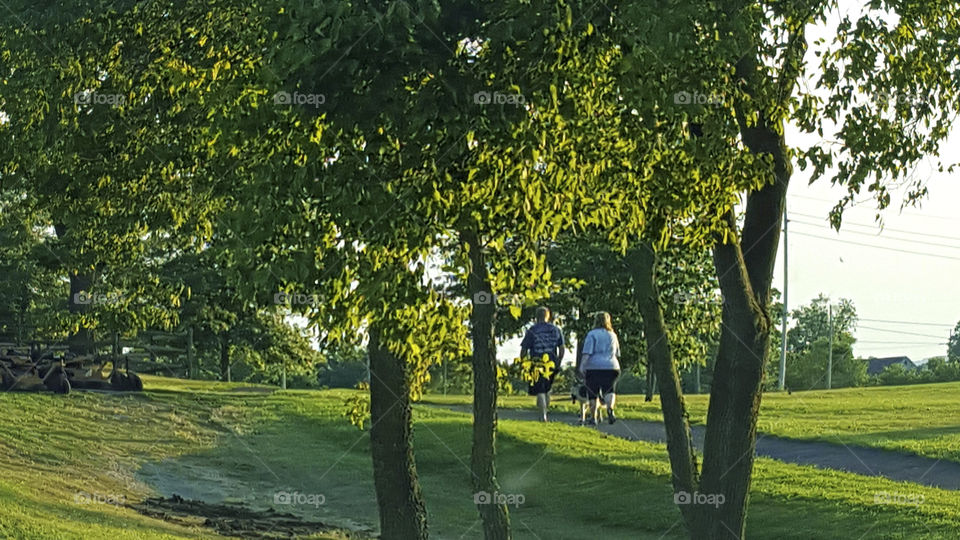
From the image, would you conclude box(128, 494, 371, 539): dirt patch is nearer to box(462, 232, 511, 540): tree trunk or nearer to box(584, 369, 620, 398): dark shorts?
box(462, 232, 511, 540): tree trunk

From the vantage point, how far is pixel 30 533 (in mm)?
13938

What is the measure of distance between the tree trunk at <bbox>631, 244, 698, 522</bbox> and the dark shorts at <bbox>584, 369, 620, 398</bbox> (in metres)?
7.86

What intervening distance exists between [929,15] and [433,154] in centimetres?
595

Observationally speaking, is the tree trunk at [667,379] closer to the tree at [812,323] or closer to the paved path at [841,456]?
the paved path at [841,456]

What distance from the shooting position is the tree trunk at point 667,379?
14.8 metres

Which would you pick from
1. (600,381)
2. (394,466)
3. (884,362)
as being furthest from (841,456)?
(884,362)

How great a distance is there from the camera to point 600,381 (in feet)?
78.2

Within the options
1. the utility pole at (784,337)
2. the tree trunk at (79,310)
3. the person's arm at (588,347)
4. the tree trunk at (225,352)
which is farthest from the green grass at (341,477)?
the utility pole at (784,337)

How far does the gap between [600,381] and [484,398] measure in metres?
12.2

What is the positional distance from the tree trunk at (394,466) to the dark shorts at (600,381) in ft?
28.6

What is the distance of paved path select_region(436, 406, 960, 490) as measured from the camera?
20.8m

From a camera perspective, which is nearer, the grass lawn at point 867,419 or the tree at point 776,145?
the tree at point 776,145

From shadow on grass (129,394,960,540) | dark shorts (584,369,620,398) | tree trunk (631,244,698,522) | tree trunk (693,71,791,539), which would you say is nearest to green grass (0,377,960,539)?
shadow on grass (129,394,960,540)

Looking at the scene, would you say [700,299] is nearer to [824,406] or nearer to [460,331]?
[460,331]
